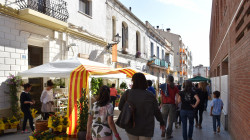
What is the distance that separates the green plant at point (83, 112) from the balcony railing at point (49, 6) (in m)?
4.85

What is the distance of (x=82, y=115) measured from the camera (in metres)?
5.56

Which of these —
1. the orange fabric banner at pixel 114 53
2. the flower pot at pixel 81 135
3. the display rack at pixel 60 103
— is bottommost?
the flower pot at pixel 81 135

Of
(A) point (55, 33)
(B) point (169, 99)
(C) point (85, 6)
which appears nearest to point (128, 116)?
(B) point (169, 99)

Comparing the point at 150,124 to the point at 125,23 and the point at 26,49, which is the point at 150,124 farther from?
the point at 125,23

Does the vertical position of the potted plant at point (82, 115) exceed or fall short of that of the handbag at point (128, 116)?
it falls short

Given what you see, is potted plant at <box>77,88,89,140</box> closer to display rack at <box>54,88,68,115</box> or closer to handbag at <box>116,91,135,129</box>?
handbag at <box>116,91,135,129</box>

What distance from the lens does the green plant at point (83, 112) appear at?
18.0 feet

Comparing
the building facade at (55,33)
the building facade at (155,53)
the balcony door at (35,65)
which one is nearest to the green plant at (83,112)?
the building facade at (55,33)

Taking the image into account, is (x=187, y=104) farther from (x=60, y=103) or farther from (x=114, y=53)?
(x=114, y=53)

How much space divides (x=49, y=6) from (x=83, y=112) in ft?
20.3

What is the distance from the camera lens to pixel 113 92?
35.7ft

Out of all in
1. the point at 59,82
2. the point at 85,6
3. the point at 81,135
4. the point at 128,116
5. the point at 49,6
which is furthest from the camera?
the point at 85,6

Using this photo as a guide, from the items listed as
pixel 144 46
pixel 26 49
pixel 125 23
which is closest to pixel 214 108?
pixel 26 49

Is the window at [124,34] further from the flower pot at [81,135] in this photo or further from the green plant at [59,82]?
the flower pot at [81,135]
